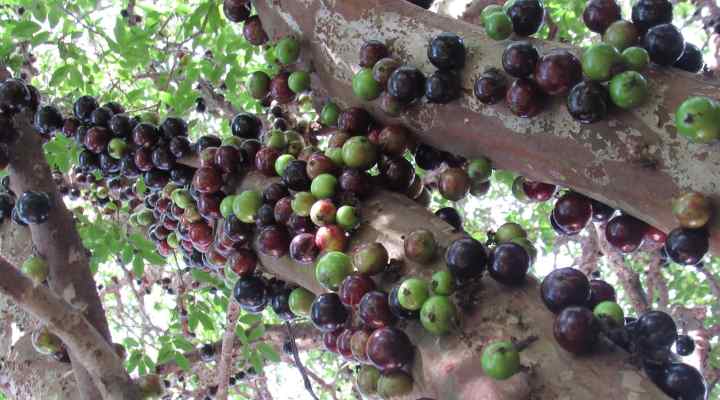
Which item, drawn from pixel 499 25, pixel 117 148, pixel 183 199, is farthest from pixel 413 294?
pixel 117 148

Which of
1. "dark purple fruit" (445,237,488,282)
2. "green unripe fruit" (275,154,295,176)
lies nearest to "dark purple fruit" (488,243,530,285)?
"dark purple fruit" (445,237,488,282)

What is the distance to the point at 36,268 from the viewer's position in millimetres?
2770

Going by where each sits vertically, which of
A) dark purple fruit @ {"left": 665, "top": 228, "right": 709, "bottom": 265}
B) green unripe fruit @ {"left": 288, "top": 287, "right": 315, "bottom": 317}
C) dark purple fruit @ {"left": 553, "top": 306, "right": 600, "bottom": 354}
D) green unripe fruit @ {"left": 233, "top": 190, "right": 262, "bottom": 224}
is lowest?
green unripe fruit @ {"left": 288, "top": 287, "right": 315, "bottom": 317}

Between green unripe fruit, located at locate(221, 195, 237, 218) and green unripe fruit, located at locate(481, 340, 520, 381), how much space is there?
1.19 m

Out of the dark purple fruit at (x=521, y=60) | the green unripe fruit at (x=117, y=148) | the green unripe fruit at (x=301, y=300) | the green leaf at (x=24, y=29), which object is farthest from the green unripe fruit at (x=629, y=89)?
the green leaf at (x=24, y=29)

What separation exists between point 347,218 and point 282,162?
16.9 inches

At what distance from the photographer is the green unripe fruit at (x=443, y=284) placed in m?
1.65

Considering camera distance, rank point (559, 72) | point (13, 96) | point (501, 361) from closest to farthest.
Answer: point (501, 361) < point (559, 72) < point (13, 96)

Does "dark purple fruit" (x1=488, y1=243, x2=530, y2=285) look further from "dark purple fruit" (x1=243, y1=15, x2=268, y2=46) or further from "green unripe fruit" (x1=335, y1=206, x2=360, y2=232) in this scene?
"dark purple fruit" (x1=243, y1=15, x2=268, y2=46)

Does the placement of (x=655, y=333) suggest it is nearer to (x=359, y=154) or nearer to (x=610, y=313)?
(x=610, y=313)

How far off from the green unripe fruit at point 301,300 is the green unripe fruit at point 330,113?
64cm

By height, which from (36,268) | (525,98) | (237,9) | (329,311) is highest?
(525,98)

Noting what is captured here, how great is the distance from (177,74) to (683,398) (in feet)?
13.1

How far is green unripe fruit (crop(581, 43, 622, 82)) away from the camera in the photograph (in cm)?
172
